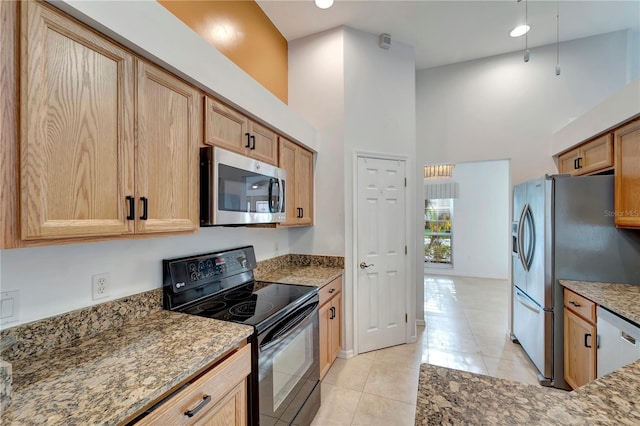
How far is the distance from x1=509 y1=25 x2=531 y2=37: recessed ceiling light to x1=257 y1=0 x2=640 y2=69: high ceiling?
0.05 metres

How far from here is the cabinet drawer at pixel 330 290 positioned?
2292mm

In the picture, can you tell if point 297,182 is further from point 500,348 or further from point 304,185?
point 500,348

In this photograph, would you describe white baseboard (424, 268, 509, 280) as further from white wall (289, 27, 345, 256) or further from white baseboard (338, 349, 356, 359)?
white wall (289, 27, 345, 256)

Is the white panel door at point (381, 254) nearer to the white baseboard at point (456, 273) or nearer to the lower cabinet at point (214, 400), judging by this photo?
the lower cabinet at point (214, 400)

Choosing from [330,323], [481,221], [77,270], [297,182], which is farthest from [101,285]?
[481,221]

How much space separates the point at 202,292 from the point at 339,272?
4.41 feet

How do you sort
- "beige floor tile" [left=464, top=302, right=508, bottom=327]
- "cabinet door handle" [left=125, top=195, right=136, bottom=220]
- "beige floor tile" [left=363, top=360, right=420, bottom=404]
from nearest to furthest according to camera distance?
"cabinet door handle" [left=125, top=195, right=136, bottom=220], "beige floor tile" [left=363, top=360, right=420, bottom=404], "beige floor tile" [left=464, top=302, right=508, bottom=327]

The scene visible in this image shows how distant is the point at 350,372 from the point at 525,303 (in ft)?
A: 6.34

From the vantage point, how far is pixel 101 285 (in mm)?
1281

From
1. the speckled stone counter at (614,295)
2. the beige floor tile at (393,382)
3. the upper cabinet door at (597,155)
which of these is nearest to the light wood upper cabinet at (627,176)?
the upper cabinet door at (597,155)

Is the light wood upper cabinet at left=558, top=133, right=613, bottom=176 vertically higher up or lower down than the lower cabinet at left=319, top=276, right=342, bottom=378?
higher up

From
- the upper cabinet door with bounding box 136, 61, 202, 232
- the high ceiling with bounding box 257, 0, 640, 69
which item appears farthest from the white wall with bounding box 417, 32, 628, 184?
the upper cabinet door with bounding box 136, 61, 202, 232

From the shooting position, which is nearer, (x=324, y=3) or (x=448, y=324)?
(x=324, y=3)

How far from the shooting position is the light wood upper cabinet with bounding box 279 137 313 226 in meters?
2.39
